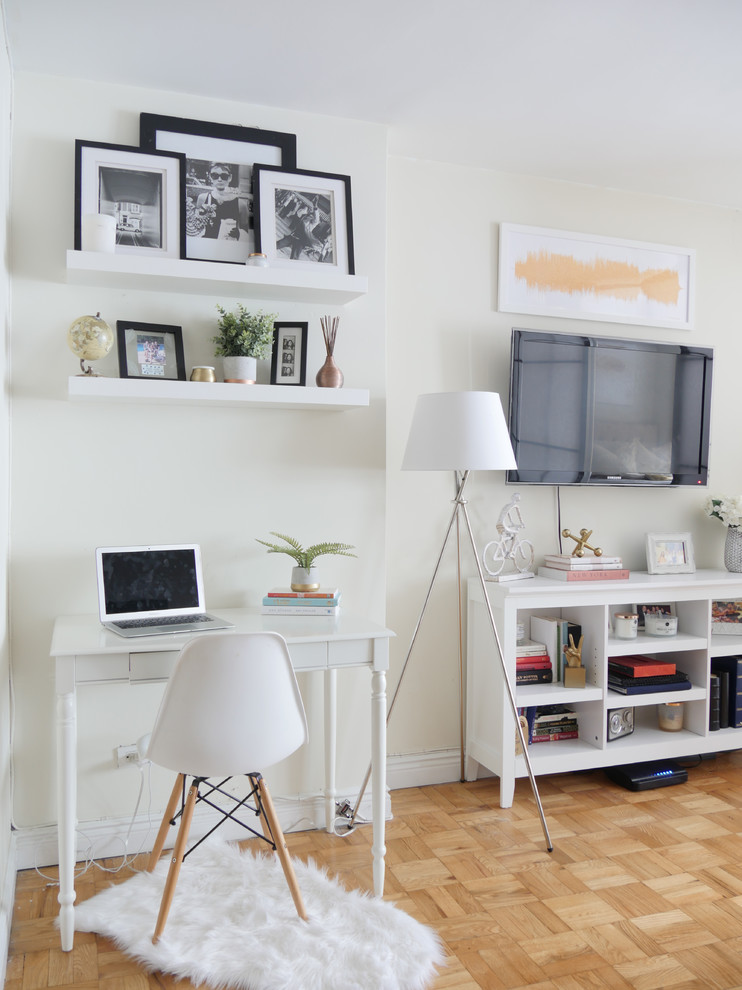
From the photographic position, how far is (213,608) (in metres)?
2.72

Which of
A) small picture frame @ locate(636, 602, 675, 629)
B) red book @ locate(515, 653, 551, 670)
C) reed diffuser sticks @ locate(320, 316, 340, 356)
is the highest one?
reed diffuser sticks @ locate(320, 316, 340, 356)

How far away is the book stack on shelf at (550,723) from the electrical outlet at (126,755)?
59.5 inches

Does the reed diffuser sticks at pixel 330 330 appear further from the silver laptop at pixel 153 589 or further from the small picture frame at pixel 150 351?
the silver laptop at pixel 153 589

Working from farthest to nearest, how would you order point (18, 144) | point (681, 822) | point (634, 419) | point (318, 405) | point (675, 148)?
point (634, 419), point (675, 148), point (681, 822), point (318, 405), point (18, 144)

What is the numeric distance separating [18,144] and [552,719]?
287cm

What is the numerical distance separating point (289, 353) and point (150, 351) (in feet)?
1.53

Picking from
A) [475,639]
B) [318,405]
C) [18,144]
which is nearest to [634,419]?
[475,639]

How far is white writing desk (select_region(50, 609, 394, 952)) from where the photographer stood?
204cm

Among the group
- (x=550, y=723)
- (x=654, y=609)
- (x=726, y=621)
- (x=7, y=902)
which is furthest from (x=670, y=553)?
(x=7, y=902)

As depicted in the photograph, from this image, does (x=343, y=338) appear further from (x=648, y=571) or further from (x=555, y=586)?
(x=648, y=571)

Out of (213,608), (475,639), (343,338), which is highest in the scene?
(343,338)

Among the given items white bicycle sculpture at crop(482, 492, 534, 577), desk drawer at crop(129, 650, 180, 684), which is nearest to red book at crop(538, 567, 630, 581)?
white bicycle sculpture at crop(482, 492, 534, 577)

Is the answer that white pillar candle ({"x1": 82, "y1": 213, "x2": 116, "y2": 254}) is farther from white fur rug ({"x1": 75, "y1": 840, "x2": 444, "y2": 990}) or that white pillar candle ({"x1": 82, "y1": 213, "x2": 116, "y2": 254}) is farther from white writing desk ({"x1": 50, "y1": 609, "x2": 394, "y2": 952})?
white fur rug ({"x1": 75, "y1": 840, "x2": 444, "y2": 990})

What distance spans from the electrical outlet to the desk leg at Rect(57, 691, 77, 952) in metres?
0.53
